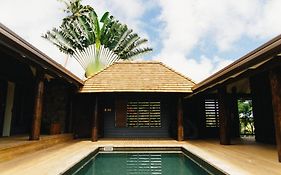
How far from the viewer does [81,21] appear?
17.5m

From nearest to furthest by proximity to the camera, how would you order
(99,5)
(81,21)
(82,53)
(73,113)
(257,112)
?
(257,112)
(73,113)
(81,21)
(82,53)
(99,5)

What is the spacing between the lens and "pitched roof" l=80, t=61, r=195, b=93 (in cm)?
1076

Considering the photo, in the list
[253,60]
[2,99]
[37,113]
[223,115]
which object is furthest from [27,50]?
[223,115]

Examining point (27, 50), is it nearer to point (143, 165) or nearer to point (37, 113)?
point (37, 113)

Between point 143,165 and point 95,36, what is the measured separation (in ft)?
46.1

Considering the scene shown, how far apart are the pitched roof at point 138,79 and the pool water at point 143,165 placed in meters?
3.49

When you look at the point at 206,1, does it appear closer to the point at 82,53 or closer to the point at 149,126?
the point at 149,126

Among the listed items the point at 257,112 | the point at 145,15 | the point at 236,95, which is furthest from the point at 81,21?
the point at 257,112

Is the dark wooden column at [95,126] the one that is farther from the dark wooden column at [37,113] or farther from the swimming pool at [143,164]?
the dark wooden column at [37,113]

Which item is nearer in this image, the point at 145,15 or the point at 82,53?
the point at 82,53

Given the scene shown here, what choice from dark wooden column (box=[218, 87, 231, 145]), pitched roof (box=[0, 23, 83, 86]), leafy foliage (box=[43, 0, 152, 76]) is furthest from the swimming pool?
leafy foliage (box=[43, 0, 152, 76])

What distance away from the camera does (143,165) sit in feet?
21.0

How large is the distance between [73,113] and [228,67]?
8.08 meters

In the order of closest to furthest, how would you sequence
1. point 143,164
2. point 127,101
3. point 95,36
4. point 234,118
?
point 143,164, point 234,118, point 127,101, point 95,36
